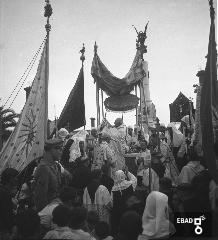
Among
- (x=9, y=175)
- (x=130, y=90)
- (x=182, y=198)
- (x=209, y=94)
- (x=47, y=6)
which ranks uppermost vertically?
(x=47, y=6)

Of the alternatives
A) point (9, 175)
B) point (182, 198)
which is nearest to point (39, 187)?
point (9, 175)

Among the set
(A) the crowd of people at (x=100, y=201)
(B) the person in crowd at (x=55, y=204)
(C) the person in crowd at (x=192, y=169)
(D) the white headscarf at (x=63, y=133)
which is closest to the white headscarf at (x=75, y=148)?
(A) the crowd of people at (x=100, y=201)

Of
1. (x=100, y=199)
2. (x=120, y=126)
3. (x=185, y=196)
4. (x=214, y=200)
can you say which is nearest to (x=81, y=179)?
(x=100, y=199)

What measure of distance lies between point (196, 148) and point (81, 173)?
2583 millimetres

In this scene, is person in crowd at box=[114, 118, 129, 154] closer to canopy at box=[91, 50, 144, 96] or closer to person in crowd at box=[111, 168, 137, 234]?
canopy at box=[91, 50, 144, 96]

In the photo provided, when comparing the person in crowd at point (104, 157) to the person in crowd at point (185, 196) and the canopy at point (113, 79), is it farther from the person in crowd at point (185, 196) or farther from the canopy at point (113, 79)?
the canopy at point (113, 79)

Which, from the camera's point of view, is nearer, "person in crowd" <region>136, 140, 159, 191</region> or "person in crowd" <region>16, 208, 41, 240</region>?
"person in crowd" <region>16, 208, 41, 240</region>

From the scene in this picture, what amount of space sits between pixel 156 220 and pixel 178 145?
5229 mm

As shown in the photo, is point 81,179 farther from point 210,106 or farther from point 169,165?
point 210,106

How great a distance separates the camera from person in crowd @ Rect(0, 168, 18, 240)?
4714 mm

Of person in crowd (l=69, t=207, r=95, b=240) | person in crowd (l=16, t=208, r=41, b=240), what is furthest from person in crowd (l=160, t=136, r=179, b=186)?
person in crowd (l=16, t=208, r=41, b=240)

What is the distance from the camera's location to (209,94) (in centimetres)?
608

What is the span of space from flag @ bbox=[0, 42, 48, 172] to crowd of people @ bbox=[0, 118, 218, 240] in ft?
1.11

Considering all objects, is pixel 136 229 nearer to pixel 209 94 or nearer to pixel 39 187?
pixel 39 187
